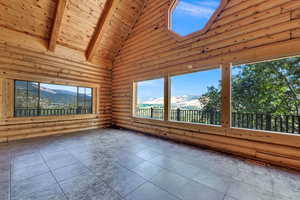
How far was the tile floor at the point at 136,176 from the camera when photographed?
1.57 meters

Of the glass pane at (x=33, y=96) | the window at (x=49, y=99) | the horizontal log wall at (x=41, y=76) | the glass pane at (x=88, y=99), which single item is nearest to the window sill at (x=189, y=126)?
the glass pane at (x=88, y=99)

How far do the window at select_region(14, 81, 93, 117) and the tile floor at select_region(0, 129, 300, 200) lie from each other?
1504 mm

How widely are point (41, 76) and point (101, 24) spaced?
2698 mm

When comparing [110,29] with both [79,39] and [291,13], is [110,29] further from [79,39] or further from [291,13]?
[291,13]

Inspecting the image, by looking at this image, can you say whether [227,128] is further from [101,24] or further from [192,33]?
[101,24]

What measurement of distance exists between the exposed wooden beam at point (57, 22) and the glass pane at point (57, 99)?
1377 millimetres

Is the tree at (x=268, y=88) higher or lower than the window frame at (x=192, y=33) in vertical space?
lower

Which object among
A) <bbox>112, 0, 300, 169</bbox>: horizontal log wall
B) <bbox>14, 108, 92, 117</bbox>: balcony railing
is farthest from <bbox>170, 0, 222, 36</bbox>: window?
<bbox>14, 108, 92, 117</bbox>: balcony railing

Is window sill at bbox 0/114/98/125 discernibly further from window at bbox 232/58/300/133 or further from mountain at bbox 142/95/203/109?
window at bbox 232/58/300/133

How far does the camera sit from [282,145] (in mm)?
2367

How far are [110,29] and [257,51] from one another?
482cm

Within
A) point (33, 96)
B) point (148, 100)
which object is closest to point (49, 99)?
point (33, 96)

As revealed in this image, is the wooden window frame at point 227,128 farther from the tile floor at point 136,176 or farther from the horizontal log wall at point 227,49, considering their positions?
the tile floor at point 136,176

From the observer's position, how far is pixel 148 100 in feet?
19.8
